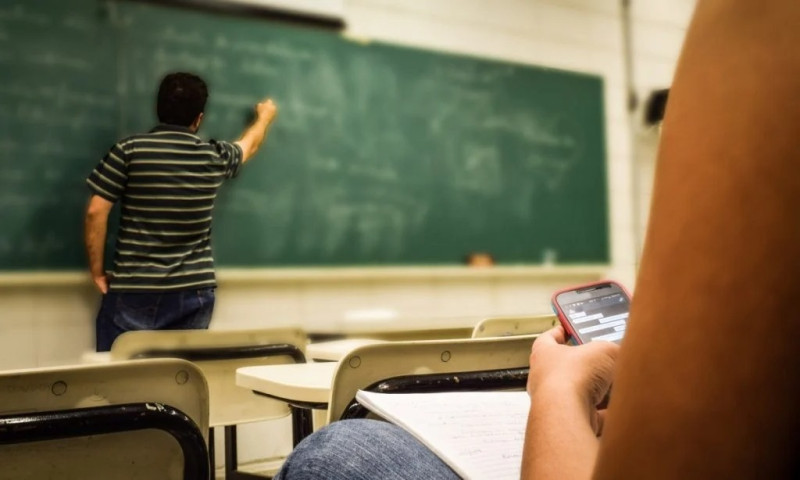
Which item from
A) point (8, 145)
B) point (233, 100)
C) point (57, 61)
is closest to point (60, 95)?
point (57, 61)

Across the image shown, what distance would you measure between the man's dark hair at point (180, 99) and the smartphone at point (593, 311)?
2.32 metres

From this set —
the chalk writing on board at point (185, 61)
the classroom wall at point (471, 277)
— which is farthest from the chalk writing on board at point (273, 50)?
the classroom wall at point (471, 277)

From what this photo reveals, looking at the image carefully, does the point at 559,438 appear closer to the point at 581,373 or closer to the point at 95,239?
the point at 581,373

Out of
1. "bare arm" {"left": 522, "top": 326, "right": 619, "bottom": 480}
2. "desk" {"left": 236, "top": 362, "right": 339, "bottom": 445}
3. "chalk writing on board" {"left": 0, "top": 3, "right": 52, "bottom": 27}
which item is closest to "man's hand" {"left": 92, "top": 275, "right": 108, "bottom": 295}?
"chalk writing on board" {"left": 0, "top": 3, "right": 52, "bottom": 27}

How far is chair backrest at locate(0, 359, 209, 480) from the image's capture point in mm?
1018

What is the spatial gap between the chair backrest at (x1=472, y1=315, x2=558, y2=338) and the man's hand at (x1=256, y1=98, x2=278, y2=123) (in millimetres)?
1613

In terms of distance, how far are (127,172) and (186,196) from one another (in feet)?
0.79

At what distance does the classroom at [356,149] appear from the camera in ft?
9.64

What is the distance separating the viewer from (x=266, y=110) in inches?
133

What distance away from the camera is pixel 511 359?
4.92 ft

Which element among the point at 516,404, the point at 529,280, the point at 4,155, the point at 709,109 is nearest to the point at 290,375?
the point at 516,404

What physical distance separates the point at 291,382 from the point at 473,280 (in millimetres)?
2627

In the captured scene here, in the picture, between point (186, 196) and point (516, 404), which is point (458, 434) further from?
point (186, 196)

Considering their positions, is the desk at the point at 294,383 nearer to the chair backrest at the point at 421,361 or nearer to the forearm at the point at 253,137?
the chair backrest at the point at 421,361
